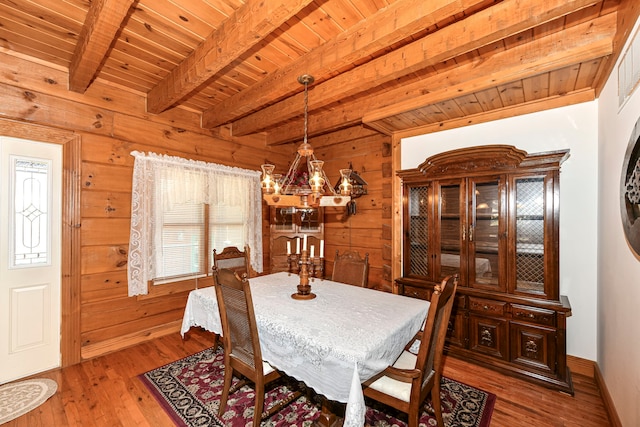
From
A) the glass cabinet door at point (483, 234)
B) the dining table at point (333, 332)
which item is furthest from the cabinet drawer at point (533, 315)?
the dining table at point (333, 332)

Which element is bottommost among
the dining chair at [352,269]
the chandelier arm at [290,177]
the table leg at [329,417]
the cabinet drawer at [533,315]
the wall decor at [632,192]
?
the table leg at [329,417]

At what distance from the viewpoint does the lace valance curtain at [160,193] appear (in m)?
3.03

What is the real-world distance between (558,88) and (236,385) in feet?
11.6

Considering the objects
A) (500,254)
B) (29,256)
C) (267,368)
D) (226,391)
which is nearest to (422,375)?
(267,368)

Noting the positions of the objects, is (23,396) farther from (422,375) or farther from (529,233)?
(529,233)

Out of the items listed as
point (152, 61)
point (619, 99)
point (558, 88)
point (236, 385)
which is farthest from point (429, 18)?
point (236, 385)

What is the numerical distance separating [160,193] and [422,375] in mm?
3030

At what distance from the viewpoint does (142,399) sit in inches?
86.7

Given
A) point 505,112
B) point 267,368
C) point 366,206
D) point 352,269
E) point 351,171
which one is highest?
point 505,112

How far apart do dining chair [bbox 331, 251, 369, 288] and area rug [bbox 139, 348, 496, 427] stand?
1015 mm

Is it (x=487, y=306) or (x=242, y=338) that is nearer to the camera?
(x=242, y=338)

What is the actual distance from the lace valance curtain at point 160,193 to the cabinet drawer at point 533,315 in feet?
10.6

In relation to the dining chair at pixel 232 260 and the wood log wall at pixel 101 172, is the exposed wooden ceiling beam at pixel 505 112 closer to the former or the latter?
the wood log wall at pixel 101 172

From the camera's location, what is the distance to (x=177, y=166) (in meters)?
3.35
